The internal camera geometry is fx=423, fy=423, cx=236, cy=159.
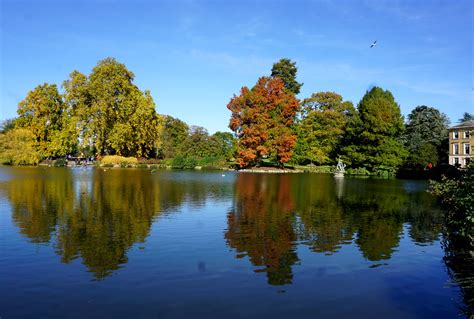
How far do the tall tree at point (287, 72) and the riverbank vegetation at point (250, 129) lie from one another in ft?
0.55

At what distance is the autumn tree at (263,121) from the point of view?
56.2 metres

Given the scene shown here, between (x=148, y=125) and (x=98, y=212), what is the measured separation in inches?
1887

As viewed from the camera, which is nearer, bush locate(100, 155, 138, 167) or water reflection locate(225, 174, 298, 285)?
water reflection locate(225, 174, 298, 285)

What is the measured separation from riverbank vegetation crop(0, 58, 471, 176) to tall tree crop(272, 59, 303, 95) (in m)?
0.17

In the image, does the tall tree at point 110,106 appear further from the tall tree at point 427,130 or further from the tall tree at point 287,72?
the tall tree at point 427,130

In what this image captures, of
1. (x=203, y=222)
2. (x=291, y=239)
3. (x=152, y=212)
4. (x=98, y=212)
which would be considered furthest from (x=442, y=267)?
(x=98, y=212)

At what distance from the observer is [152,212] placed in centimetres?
1862

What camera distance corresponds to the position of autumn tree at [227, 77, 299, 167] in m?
56.2

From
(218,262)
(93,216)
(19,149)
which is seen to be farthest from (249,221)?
(19,149)

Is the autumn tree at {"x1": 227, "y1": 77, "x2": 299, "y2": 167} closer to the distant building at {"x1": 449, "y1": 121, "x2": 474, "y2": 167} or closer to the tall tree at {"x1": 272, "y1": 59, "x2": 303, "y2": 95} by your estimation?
the tall tree at {"x1": 272, "y1": 59, "x2": 303, "y2": 95}

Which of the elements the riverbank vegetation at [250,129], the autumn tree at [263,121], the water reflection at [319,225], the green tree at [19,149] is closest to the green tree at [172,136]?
the riverbank vegetation at [250,129]

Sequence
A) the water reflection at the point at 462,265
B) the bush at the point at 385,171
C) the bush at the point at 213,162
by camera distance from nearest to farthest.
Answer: the water reflection at the point at 462,265
the bush at the point at 385,171
the bush at the point at 213,162

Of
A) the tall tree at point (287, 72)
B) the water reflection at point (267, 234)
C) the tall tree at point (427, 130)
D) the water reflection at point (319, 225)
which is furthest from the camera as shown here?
the tall tree at point (287, 72)

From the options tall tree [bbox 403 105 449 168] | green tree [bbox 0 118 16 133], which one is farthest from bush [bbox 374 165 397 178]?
green tree [bbox 0 118 16 133]
